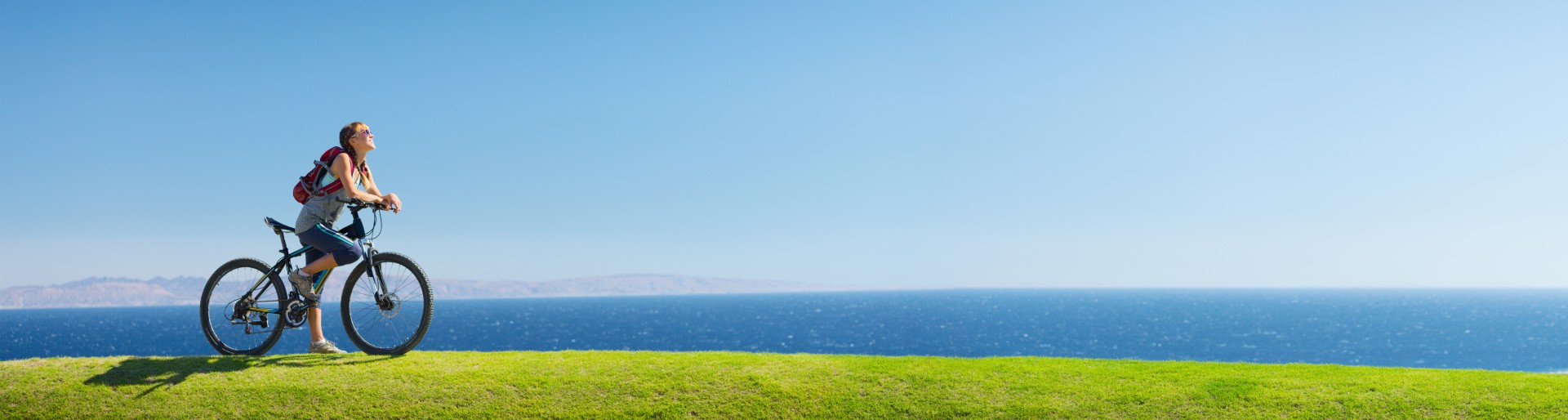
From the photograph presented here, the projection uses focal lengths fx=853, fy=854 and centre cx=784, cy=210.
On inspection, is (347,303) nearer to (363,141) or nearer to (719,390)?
(363,141)

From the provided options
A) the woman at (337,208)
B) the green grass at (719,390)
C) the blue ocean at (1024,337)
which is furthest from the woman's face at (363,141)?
the blue ocean at (1024,337)

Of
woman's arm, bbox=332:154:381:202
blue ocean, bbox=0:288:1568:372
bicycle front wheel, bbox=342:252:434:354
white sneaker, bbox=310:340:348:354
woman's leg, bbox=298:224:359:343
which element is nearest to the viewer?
woman's arm, bbox=332:154:381:202

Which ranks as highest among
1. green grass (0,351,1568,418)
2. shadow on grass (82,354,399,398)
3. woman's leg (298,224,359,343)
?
woman's leg (298,224,359,343)

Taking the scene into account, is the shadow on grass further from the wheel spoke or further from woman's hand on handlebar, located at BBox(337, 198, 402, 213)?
woman's hand on handlebar, located at BBox(337, 198, 402, 213)

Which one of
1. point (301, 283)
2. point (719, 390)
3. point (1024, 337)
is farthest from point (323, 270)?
point (1024, 337)

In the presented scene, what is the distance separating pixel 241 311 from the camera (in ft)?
34.9

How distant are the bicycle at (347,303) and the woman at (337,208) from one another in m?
0.13

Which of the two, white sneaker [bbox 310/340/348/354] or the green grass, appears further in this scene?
white sneaker [bbox 310/340/348/354]

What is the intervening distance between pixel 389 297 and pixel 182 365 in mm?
2977

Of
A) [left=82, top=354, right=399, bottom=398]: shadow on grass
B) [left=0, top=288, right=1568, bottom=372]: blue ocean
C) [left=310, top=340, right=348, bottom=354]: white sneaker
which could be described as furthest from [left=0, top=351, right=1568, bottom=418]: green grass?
[left=0, top=288, right=1568, bottom=372]: blue ocean

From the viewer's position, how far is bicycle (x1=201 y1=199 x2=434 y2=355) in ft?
32.8

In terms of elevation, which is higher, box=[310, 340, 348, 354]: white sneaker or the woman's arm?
the woman's arm

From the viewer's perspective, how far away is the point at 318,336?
1096 cm

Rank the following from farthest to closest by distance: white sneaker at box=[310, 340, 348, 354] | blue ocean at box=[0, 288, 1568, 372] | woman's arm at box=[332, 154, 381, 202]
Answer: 1. blue ocean at box=[0, 288, 1568, 372]
2. white sneaker at box=[310, 340, 348, 354]
3. woman's arm at box=[332, 154, 381, 202]
